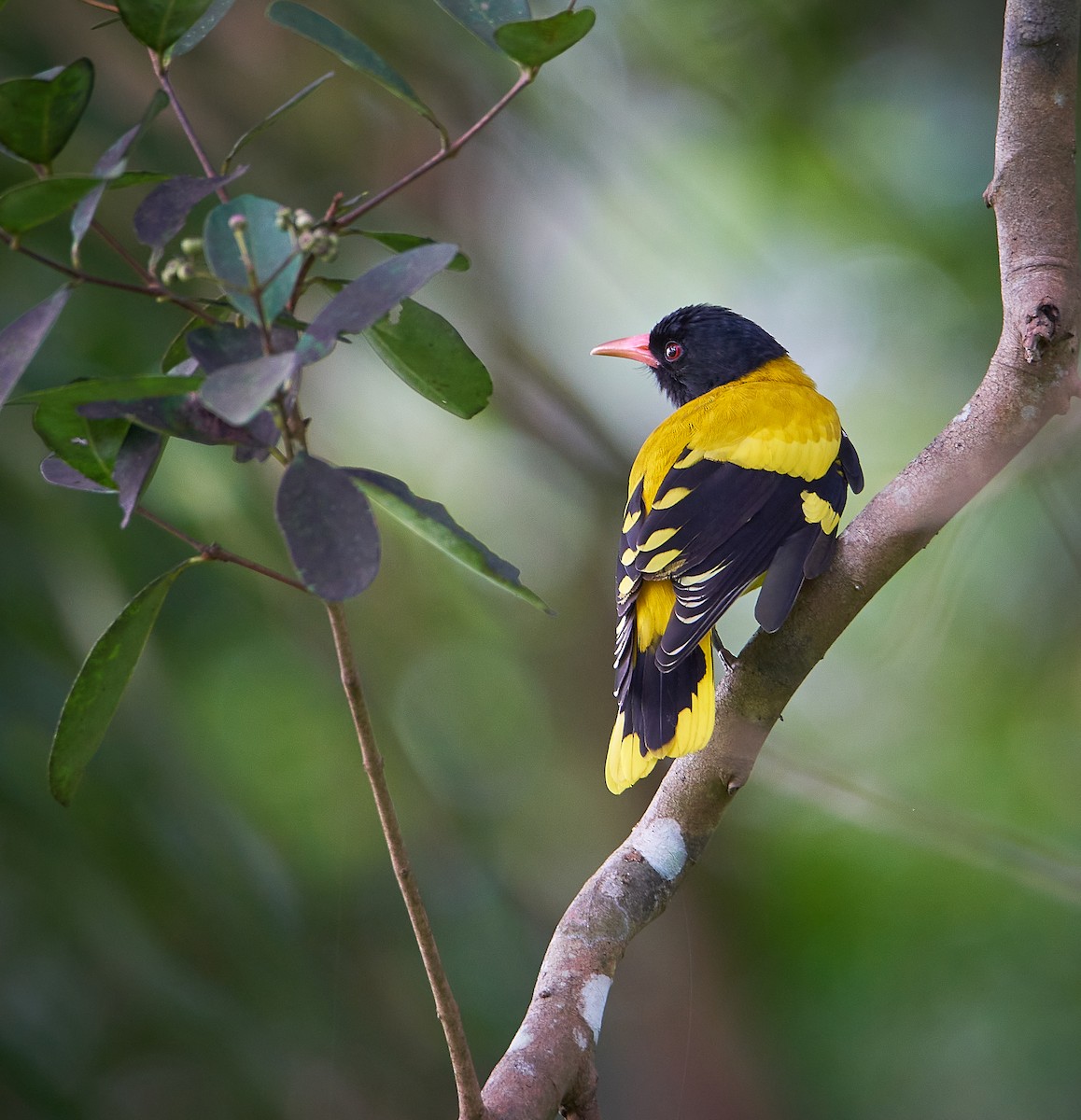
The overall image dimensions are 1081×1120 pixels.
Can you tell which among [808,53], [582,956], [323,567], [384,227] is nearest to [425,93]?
[384,227]

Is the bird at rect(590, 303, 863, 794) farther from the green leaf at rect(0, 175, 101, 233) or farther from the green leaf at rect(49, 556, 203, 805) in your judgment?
the green leaf at rect(0, 175, 101, 233)

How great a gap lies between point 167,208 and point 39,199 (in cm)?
20

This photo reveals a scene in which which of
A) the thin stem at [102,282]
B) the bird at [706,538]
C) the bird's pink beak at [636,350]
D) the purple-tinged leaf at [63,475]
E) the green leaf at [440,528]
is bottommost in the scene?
the bird at [706,538]

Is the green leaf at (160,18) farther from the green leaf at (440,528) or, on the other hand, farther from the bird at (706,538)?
the bird at (706,538)

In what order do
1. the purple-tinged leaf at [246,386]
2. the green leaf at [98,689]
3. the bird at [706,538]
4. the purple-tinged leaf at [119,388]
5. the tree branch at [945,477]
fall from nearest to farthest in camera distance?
the purple-tinged leaf at [246,386] < the purple-tinged leaf at [119,388] < the green leaf at [98,689] < the tree branch at [945,477] < the bird at [706,538]

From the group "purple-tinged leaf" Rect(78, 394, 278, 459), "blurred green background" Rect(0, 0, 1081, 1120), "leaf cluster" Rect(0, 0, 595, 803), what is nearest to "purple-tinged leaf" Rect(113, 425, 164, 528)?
"leaf cluster" Rect(0, 0, 595, 803)

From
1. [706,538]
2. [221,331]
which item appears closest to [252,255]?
Result: [221,331]

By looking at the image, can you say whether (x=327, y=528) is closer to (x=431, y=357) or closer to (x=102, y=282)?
(x=102, y=282)

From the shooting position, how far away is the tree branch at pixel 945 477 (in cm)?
184

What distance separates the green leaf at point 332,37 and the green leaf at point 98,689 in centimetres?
50

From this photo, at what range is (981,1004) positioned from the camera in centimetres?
378

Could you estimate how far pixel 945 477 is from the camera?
1.90 meters

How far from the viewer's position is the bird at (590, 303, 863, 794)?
2.19m

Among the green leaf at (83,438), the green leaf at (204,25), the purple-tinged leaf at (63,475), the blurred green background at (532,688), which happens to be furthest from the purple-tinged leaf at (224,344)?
the blurred green background at (532,688)
